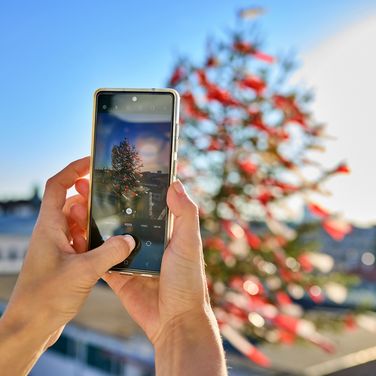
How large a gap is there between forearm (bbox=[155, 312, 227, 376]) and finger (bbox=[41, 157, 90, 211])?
21 cm

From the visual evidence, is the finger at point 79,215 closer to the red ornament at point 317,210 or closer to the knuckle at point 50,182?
the knuckle at point 50,182

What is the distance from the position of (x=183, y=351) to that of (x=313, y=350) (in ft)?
13.4

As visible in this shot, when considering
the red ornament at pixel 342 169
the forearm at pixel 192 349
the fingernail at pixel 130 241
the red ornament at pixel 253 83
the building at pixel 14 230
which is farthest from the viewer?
the building at pixel 14 230

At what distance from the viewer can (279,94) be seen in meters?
1.82

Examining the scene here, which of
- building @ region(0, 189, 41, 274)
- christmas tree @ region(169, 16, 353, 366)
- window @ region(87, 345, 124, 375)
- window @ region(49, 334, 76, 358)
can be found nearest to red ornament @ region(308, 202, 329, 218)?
christmas tree @ region(169, 16, 353, 366)

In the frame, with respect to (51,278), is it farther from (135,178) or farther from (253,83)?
(253,83)

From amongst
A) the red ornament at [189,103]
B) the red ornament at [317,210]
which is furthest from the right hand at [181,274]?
the red ornament at [189,103]

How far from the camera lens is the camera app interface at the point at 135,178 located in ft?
2.62

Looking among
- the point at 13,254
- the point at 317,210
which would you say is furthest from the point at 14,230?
the point at 317,210

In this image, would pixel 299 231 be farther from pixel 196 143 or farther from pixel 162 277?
pixel 162 277

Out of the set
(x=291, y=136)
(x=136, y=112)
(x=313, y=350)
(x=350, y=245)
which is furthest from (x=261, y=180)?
(x=350, y=245)

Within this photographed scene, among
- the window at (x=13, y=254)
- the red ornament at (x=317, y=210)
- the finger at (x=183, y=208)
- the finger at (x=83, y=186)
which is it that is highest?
the finger at (x=83, y=186)

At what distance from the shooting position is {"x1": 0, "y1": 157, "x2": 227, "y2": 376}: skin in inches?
26.5

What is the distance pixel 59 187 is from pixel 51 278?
0.13m
